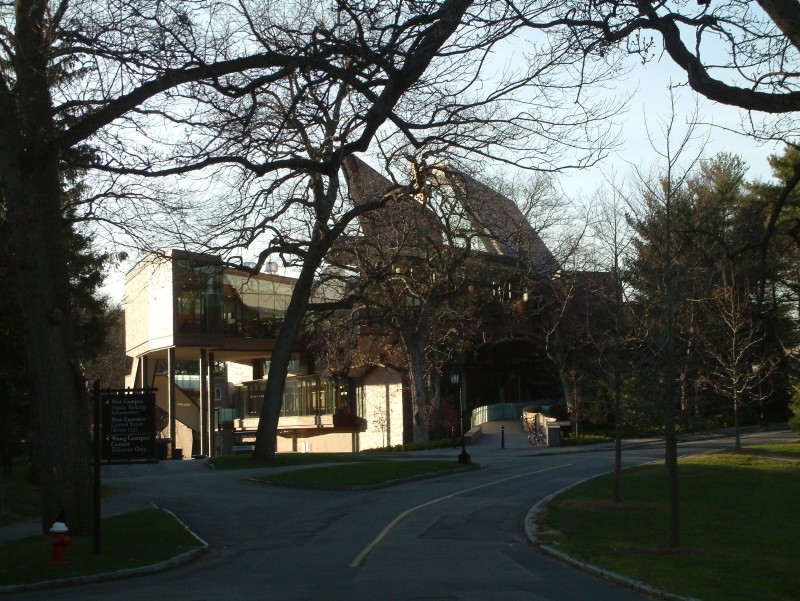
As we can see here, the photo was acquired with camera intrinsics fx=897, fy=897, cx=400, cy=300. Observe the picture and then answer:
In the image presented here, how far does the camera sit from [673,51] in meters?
8.79

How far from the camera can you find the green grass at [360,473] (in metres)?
28.2

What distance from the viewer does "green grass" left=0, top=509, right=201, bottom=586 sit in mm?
13523

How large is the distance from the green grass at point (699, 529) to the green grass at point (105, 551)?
7035mm

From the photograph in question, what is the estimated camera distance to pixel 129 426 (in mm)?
16516

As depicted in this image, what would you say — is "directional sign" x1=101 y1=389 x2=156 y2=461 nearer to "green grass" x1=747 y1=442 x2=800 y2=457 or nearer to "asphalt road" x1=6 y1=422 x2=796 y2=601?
"asphalt road" x1=6 y1=422 x2=796 y2=601

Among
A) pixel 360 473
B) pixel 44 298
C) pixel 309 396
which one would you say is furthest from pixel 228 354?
pixel 44 298

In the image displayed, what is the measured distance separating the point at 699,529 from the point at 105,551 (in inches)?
441

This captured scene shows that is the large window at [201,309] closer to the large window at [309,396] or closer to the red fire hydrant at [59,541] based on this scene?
the large window at [309,396]

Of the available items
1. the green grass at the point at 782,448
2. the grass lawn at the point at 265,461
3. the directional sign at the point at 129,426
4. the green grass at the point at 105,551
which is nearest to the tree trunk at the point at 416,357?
the grass lawn at the point at 265,461

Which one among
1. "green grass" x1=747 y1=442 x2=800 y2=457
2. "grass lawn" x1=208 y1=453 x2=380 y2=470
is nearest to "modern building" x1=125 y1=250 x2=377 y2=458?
"grass lawn" x1=208 y1=453 x2=380 y2=470

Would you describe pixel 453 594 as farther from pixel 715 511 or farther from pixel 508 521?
pixel 715 511

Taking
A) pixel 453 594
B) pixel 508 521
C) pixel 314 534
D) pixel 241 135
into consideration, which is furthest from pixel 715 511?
pixel 241 135

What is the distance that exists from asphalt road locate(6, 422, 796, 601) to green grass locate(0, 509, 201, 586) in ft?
1.87

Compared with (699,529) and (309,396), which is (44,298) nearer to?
(699,529)
